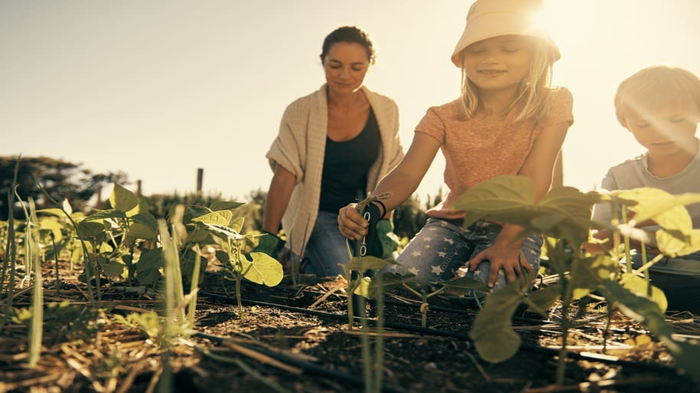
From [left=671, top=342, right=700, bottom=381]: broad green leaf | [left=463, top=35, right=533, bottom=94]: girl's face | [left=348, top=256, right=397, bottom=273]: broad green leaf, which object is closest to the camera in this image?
[left=671, top=342, right=700, bottom=381]: broad green leaf

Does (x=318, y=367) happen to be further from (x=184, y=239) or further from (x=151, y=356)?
(x=184, y=239)

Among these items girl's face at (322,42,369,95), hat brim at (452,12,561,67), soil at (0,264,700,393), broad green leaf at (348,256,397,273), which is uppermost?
girl's face at (322,42,369,95)

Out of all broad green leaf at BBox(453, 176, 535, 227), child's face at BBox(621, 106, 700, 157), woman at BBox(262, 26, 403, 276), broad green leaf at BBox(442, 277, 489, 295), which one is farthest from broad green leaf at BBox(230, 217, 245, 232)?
child's face at BBox(621, 106, 700, 157)

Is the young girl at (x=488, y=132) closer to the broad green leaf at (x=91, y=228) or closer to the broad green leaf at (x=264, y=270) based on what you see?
the broad green leaf at (x=264, y=270)

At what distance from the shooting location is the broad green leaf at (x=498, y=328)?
0.75m

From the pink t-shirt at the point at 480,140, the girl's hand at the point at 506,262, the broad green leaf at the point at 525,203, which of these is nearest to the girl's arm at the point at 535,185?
the girl's hand at the point at 506,262

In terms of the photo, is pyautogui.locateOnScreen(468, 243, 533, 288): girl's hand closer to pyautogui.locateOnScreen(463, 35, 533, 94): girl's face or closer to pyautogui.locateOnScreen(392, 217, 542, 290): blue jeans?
pyautogui.locateOnScreen(392, 217, 542, 290): blue jeans

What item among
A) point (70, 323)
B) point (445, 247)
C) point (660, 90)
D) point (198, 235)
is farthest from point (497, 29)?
point (70, 323)

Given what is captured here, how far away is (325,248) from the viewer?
2990mm

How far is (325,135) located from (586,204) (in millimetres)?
2362

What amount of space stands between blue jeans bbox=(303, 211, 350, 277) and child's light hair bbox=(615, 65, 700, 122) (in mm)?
1609

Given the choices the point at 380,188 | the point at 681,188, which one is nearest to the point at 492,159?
the point at 380,188

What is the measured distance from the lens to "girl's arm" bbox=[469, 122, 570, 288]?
5.22ft

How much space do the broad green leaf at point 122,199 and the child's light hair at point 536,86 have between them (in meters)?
1.37
